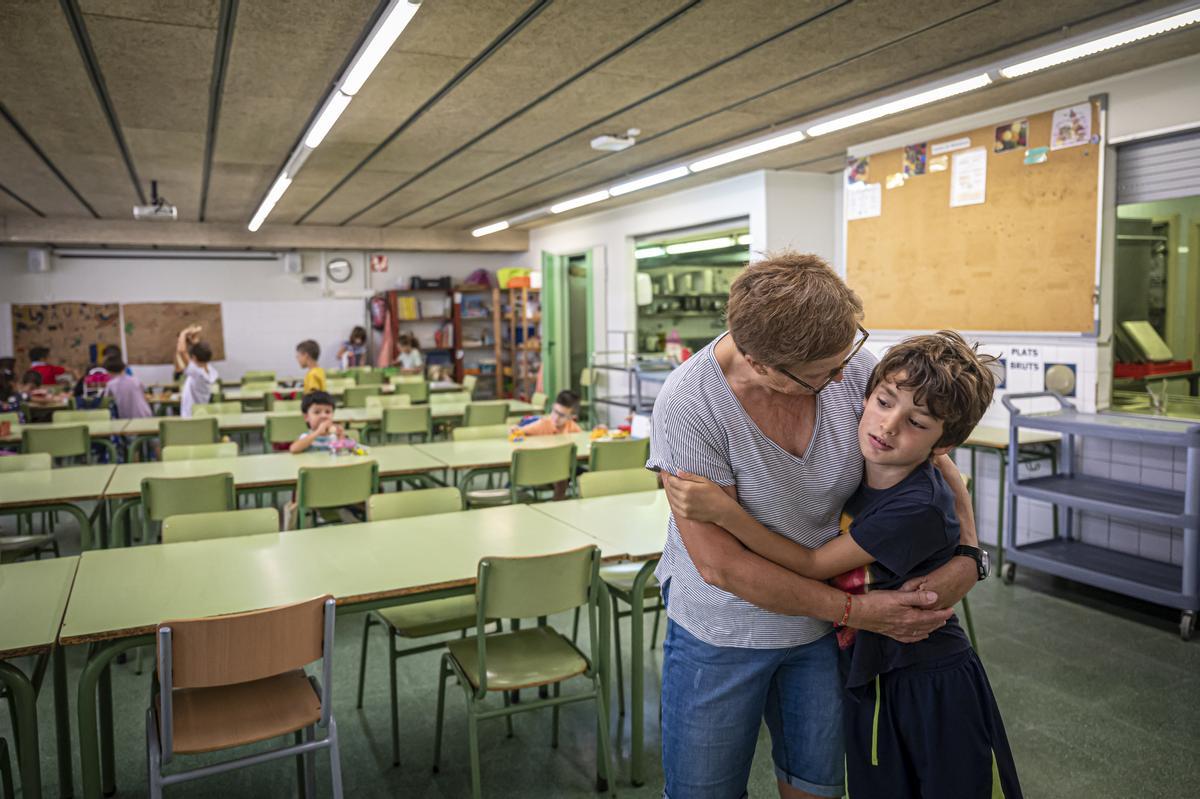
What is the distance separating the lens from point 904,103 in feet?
15.6

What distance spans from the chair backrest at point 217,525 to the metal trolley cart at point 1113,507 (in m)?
4.01

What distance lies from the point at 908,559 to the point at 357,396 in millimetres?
7953

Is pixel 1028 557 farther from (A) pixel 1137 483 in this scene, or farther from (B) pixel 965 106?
(B) pixel 965 106

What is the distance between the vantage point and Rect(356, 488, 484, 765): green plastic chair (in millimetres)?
2975

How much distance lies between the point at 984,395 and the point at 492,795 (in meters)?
2.09

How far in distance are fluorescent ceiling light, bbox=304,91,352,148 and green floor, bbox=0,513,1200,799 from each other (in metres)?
2.81

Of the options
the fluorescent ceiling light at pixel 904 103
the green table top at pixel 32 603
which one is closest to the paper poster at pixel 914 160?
the fluorescent ceiling light at pixel 904 103

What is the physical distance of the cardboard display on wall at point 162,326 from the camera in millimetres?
12367

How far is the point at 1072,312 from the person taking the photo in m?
5.18

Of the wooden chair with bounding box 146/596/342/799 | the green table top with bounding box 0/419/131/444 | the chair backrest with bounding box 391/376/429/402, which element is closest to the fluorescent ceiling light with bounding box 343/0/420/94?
the wooden chair with bounding box 146/596/342/799

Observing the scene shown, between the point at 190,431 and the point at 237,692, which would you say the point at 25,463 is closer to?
the point at 190,431

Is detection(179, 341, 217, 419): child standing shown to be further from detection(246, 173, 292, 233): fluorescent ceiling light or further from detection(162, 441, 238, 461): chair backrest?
detection(162, 441, 238, 461): chair backrest

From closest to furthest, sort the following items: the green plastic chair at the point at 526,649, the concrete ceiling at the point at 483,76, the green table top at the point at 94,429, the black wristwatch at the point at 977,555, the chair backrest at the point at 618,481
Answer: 1. the black wristwatch at the point at 977,555
2. the green plastic chair at the point at 526,649
3. the concrete ceiling at the point at 483,76
4. the chair backrest at the point at 618,481
5. the green table top at the point at 94,429

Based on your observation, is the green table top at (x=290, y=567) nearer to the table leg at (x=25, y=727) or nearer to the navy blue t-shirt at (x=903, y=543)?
the table leg at (x=25, y=727)
